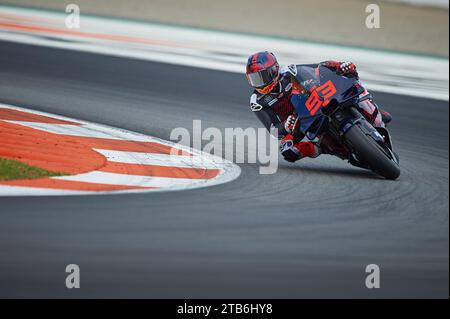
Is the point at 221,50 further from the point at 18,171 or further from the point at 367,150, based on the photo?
the point at 18,171

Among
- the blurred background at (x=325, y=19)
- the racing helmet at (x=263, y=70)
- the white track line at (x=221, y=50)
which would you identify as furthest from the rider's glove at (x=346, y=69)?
the blurred background at (x=325, y=19)

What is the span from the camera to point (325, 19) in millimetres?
23266

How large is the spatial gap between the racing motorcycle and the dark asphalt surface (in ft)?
0.86

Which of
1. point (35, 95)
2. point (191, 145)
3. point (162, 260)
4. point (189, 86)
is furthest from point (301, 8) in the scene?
point (162, 260)

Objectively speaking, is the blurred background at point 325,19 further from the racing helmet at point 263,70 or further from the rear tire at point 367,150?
the rear tire at point 367,150

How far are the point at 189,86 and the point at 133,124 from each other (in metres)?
3.79

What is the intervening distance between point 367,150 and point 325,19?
1479 cm

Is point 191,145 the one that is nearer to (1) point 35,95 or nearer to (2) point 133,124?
(2) point 133,124

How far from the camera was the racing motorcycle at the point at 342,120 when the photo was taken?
9000mm

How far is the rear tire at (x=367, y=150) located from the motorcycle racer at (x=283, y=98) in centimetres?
47

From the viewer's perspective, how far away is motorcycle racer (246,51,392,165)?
932 centimetres

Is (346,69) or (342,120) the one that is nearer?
(342,120)

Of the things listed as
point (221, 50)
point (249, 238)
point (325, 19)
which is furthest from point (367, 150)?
point (325, 19)

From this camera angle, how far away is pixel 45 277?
18.6 feet
